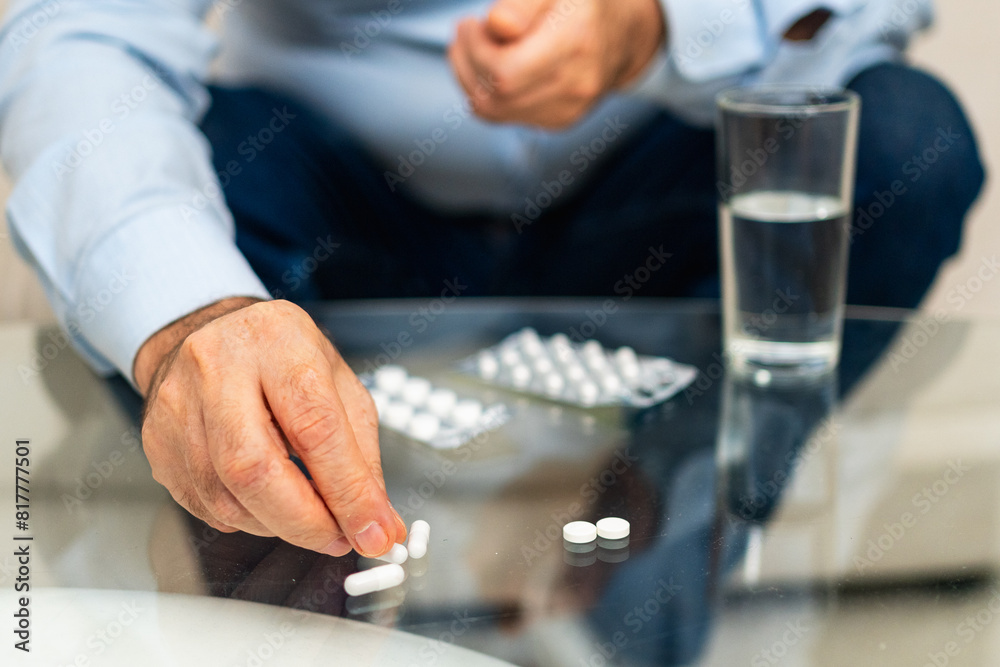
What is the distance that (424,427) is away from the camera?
512 mm

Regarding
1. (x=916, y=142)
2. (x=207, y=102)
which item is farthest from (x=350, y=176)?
(x=916, y=142)

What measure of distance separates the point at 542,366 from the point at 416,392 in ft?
0.28

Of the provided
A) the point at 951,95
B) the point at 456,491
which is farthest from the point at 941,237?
the point at 456,491

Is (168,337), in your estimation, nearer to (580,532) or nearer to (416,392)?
(416,392)

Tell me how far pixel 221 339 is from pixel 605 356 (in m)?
0.29

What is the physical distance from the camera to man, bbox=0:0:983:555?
1.27 ft

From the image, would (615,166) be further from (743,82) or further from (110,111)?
(110,111)

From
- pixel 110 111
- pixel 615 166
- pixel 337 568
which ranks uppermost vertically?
pixel 110 111

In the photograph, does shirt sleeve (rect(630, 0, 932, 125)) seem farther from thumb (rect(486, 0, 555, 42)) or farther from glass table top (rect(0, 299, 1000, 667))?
glass table top (rect(0, 299, 1000, 667))

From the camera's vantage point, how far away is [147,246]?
21.1 inches
